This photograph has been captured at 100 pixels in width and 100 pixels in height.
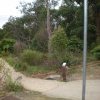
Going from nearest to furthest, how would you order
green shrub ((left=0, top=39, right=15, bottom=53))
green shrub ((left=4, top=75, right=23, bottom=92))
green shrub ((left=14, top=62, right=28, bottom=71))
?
green shrub ((left=4, top=75, right=23, bottom=92)), green shrub ((left=14, top=62, right=28, bottom=71)), green shrub ((left=0, top=39, right=15, bottom=53))

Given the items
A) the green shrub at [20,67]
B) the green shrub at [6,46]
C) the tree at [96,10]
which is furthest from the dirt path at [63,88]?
the green shrub at [6,46]

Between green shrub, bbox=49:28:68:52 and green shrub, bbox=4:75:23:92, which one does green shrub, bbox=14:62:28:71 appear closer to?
green shrub, bbox=49:28:68:52

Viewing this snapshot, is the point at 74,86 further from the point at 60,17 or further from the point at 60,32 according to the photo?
the point at 60,17

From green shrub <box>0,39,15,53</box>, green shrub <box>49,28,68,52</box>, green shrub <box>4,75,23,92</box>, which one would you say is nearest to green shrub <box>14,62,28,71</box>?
green shrub <box>49,28,68,52</box>

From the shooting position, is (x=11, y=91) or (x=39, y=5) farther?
(x=39, y=5)

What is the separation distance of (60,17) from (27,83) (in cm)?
1999

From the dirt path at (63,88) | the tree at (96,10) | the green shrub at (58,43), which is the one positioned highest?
the tree at (96,10)

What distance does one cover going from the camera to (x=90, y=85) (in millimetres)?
10398

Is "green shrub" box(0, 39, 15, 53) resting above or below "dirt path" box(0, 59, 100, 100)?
above

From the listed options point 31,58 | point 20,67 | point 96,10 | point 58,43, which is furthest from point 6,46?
point 20,67

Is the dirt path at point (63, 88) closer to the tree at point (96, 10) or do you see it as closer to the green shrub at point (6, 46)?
the tree at point (96, 10)

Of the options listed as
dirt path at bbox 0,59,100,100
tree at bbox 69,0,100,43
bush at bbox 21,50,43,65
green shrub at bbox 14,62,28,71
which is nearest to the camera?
dirt path at bbox 0,59,100,100

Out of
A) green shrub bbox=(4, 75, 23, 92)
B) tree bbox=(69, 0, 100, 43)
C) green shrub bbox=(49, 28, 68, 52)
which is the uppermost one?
tree bbox=(69, 0, 100, 43)

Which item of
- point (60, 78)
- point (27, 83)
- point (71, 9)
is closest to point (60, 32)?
point (60, 78)
